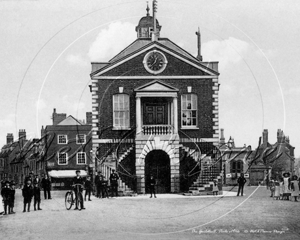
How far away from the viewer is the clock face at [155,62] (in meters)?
32.8

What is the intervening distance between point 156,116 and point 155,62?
3274 mm

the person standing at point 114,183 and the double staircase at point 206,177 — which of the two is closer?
the person standing at point 114,183

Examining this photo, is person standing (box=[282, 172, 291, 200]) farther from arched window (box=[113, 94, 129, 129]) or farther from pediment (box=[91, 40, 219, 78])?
arched window (box=[113, 94, 129, 129])

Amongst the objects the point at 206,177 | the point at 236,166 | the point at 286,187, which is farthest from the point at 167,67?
the point at 236,166

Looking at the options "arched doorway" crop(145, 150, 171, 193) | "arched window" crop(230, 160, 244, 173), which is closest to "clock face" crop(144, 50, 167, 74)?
"arched doorway" crop(145, 150, 171, 193)

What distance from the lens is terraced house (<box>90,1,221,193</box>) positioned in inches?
1262

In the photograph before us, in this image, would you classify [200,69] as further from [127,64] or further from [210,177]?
[210,177]

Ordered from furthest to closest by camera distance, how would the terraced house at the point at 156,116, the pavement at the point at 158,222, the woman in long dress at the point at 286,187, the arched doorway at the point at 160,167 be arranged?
the arched doorway at the point at 160,167, the terraced house at the point at 156,116, the woman in long dress at the point at 286,187, the pavement at the point at 158,222

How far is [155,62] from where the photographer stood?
32.9 meters

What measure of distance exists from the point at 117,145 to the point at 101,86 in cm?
378

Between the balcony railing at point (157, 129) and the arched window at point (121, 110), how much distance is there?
124cm

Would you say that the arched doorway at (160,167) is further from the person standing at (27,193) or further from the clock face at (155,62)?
the person standing at (27,193)

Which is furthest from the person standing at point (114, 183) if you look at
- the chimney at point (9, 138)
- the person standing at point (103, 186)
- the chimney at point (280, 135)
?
the chimney at point (280, 135)

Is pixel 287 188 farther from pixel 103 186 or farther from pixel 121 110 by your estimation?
pixel 121 110
